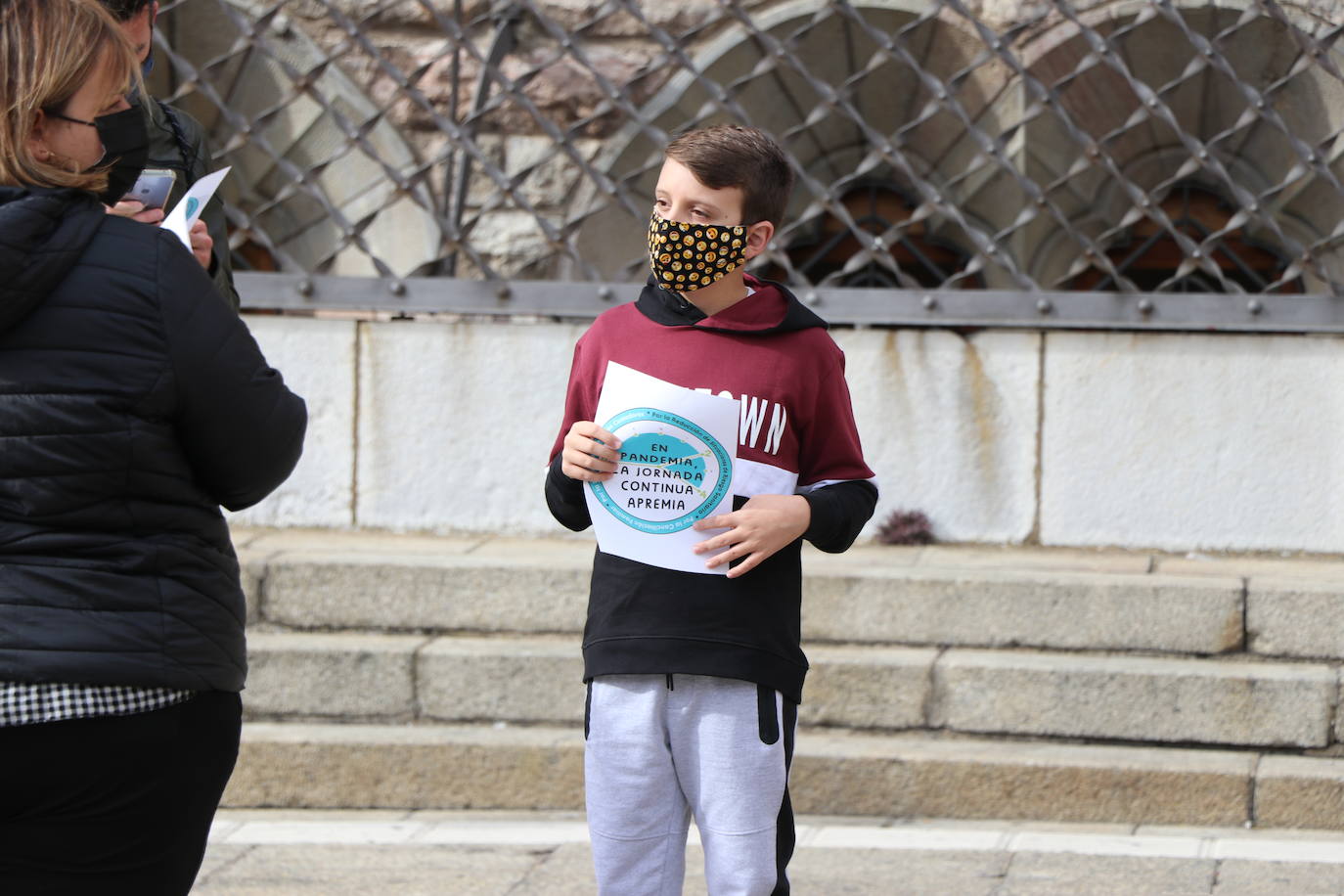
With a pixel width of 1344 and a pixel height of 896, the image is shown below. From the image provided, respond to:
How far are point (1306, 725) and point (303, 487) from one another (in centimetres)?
337

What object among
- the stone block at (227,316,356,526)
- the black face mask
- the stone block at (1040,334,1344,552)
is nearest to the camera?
the black face mask

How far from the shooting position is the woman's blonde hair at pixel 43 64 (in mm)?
1834

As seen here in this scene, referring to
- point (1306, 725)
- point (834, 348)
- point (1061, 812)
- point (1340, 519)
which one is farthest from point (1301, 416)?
point (834, 348)

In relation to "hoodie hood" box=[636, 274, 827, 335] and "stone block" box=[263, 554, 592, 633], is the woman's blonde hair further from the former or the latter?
"stone block" box=[263, 554, 592, 633]

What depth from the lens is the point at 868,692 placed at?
4598 mm

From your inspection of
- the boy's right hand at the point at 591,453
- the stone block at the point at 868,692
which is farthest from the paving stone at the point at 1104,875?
the boy's right hand at the point at 591,453

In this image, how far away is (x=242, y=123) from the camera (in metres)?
5.71

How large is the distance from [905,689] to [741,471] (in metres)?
2.31

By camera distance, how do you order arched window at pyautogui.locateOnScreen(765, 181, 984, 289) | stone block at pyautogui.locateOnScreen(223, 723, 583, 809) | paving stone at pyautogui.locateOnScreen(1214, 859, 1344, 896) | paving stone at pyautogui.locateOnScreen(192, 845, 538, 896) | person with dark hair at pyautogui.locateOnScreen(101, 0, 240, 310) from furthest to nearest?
arched window at pyautogui.locateOnScreen(765, 181, 984, 289) → stone block at pyautogui.locateOnScreen(223, 723, 583, 809) → paving stone at pyautogui.locateOnScreen(192, 845, 538, 896) → paving stone at pyautogui.locateOnScreen(1214, 859, 1344, 896) → person with dark hair at pyautogui.locateOnScreen(101, 0, 240, 310)

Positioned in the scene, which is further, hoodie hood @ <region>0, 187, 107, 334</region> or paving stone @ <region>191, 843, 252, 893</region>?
paving stone @ <region>191, 843, 252, 893</region>

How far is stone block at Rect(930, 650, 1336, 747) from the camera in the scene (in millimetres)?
4371

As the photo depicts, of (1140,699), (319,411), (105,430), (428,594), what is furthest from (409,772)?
(105,430)

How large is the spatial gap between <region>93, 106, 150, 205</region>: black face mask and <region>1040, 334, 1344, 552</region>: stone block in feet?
12.5

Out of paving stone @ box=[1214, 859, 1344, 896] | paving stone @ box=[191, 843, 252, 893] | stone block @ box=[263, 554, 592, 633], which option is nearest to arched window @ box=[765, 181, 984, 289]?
stone block @ box=[263, 554, 592, 633]
